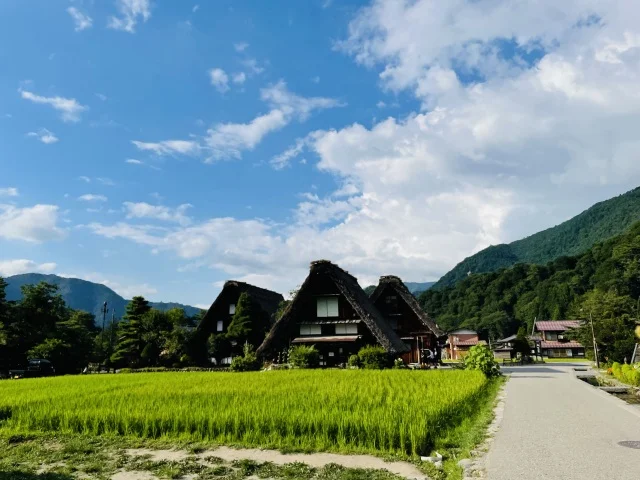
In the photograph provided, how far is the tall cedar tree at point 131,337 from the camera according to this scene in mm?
34156

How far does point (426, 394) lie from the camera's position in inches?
428

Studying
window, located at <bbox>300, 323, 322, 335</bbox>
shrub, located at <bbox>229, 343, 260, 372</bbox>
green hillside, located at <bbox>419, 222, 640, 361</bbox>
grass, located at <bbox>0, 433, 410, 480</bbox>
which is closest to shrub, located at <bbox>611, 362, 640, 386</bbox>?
window, located at <bbox>300, 323, 322, 335</bbox>

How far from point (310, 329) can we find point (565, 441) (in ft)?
70.3

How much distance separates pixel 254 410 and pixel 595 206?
156636 mm

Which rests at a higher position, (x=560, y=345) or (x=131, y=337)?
(x=131, y=337)

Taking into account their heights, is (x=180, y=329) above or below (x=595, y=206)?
below

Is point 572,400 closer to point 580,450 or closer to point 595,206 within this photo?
point 580,450

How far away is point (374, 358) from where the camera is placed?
24.1 metres

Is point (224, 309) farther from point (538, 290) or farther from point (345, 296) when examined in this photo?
point (538, 290)

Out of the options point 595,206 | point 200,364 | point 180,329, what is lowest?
point 200,364

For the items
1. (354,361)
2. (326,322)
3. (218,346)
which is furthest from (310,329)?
(218,346)

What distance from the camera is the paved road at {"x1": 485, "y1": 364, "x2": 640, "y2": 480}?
18.7ft

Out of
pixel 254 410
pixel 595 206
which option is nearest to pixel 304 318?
pixel 254 410

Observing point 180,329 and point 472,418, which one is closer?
point 472,418
